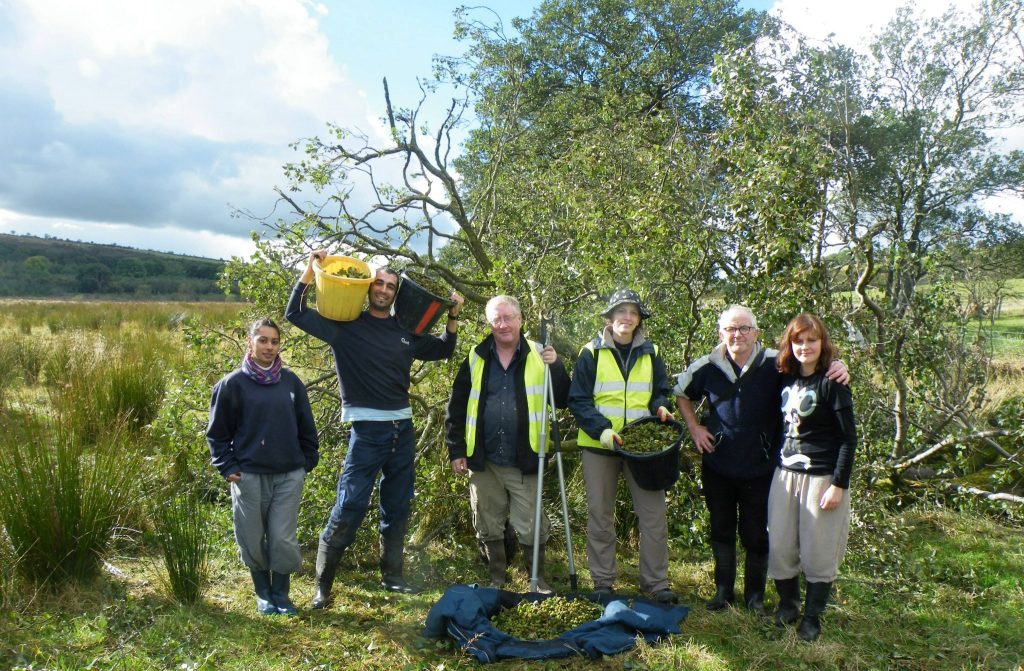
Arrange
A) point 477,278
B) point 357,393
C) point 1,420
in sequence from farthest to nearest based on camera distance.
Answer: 1. point 477,278
2. point 1,420
3. point 357,393

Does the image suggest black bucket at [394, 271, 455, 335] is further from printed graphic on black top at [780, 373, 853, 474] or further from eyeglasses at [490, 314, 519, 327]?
printed graphic on black top at [780, 373, 853, 474]

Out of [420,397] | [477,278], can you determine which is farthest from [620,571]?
[477,278]

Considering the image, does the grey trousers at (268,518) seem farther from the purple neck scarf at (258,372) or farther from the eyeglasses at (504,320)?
the eyeglasses at (504,320)

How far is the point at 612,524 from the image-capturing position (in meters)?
4.18

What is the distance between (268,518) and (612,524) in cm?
205

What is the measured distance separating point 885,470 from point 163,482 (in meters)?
5.78

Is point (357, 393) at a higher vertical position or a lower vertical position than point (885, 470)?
higher

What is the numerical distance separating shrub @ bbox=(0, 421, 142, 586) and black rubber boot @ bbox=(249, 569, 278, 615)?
102cm

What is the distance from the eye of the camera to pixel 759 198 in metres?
4.87

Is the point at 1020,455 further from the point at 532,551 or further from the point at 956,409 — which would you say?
the point at 532,551

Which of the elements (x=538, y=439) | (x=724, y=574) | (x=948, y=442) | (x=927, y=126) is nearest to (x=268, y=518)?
A: (x=538, y=439)

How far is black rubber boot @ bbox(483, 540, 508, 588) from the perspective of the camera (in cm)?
440

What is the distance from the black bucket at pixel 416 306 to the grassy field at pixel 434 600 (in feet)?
5.65

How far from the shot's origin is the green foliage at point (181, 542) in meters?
4.02
